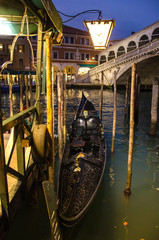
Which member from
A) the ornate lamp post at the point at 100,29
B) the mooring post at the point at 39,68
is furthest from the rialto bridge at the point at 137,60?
the mooring post at the point at 39,68

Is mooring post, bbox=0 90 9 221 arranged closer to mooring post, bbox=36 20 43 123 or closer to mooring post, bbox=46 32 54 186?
mooring post, bbox=46 32 54 186

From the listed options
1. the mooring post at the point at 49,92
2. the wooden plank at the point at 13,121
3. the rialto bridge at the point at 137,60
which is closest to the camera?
the wooden plank at the point at 13,121

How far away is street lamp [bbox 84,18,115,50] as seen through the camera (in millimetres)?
4133

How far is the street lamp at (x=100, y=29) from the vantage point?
13.6ft

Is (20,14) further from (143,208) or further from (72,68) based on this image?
(72,68)

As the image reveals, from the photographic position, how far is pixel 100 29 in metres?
4.24

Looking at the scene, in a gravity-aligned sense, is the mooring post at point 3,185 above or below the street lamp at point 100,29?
below

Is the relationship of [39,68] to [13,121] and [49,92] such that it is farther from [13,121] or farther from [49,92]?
[13,121]

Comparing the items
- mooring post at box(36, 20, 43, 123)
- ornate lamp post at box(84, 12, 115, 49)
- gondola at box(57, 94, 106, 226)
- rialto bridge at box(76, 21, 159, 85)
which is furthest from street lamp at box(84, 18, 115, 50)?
rialto bridge at box(76, 21, 159, 85)

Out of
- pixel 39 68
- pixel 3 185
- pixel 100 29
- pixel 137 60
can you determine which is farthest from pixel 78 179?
pixel 137 60

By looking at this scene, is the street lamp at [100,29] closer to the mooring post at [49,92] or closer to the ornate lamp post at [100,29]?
the ornate lamp post at [100,29]

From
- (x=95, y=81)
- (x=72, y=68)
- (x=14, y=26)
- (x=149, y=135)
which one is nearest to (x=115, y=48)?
(x=95, y=81)

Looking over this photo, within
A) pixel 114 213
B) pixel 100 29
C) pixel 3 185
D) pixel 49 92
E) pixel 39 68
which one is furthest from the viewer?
pixel 100 29

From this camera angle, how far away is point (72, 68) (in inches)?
1351
